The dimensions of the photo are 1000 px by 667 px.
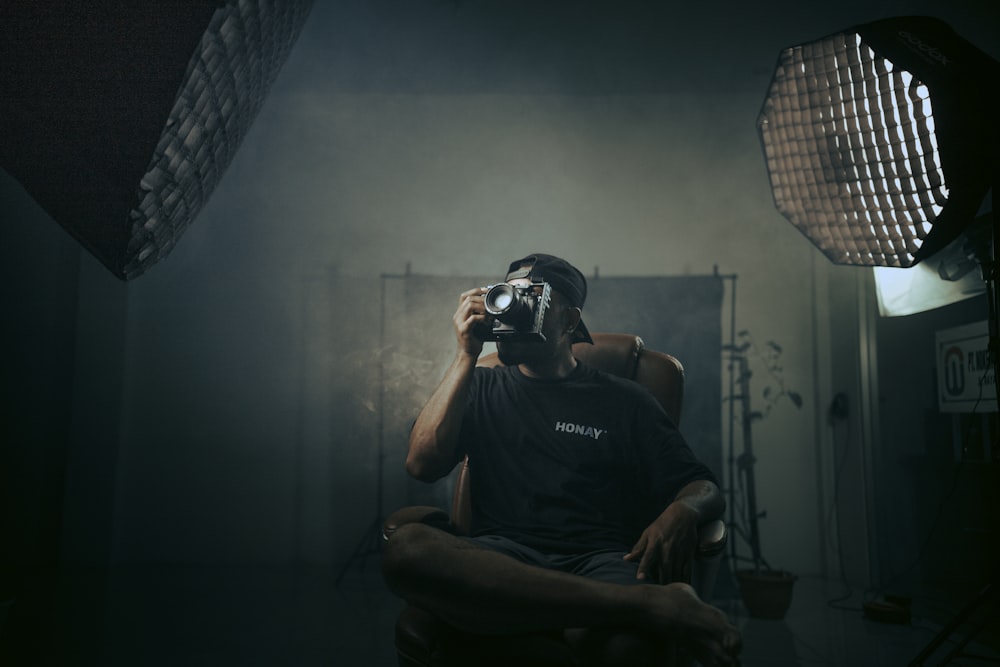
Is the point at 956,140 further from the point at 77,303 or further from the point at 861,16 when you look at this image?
the point at 77,303

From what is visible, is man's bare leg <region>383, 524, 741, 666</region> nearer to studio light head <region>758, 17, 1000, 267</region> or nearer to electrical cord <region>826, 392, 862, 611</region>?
studio light head <region>758, 17, 1000, 267</region>

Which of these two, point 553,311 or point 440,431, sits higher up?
point 553,311

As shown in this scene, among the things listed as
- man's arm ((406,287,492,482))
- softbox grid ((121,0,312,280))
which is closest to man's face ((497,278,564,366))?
man's arm ((406,287,492,482))

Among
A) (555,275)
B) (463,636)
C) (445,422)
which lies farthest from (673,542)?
(555,275)

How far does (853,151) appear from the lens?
1287 millimetres

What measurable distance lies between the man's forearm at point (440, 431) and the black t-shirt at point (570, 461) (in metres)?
0.04

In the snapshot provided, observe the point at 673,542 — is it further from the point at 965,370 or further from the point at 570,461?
the point at 965,370

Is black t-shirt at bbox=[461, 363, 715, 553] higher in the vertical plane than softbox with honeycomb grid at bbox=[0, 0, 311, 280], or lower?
lower

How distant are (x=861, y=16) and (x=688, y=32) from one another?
1.86 ft

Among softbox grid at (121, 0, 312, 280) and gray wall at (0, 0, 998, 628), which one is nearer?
softbox grid at (121, 0, 312, 280)

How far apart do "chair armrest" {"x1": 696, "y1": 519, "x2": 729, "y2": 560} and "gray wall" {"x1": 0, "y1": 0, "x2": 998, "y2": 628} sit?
1522 millimetres

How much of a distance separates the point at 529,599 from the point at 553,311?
672mm

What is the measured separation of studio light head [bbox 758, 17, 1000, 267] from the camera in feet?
3.59

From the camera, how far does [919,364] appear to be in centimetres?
218
